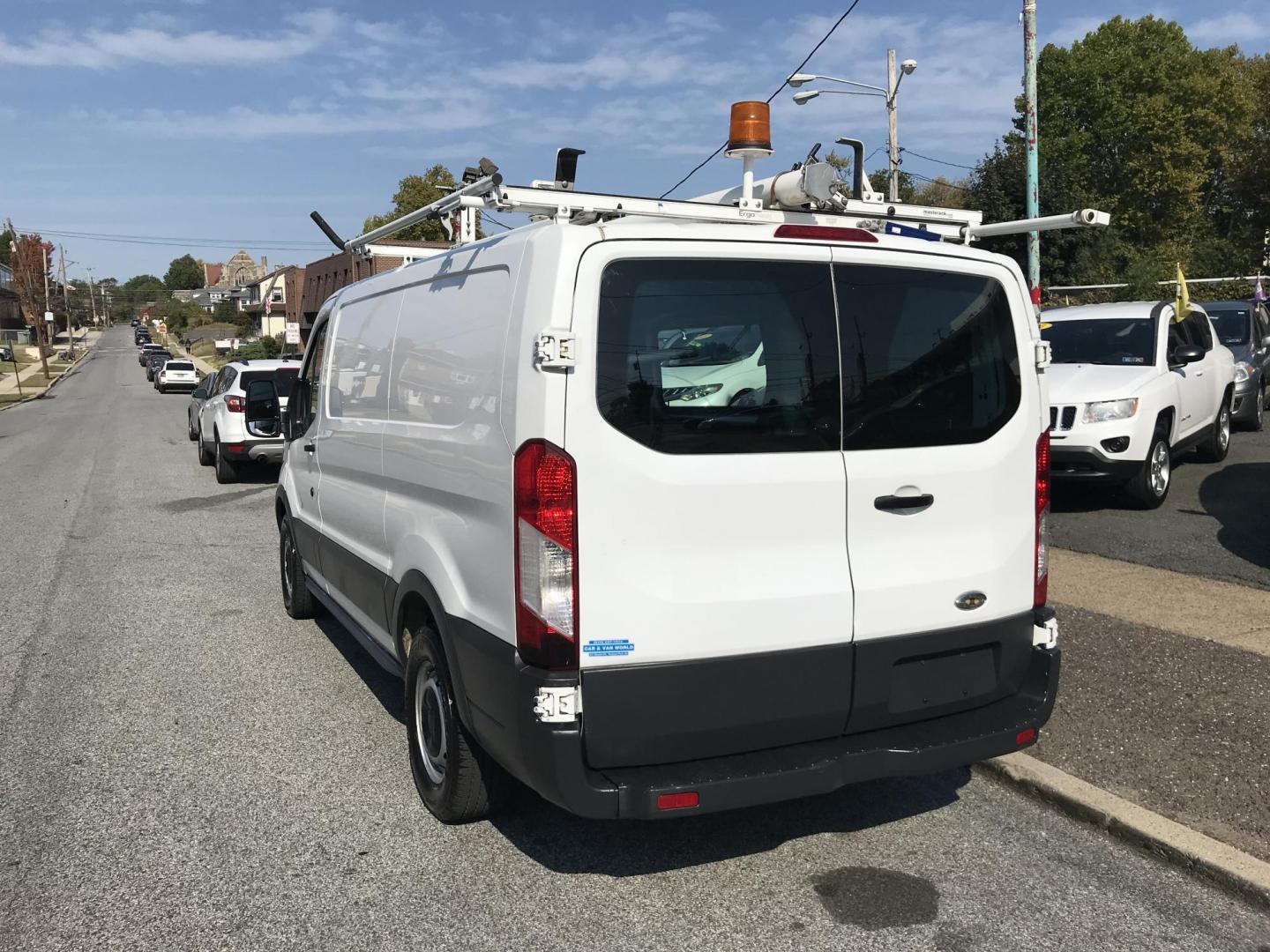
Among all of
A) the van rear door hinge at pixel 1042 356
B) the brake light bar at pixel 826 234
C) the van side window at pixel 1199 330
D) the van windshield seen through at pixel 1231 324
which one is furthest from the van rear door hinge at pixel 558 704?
the van windshield seen through at pixel 1231 324

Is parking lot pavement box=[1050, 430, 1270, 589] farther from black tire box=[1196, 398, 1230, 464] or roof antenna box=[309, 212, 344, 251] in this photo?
roof antenna box=[309, 212, 344, 251]

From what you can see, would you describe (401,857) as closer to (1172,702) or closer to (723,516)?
(723,516)

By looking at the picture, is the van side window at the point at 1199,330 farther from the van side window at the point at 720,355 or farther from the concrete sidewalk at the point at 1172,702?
the van side window at the point at 720,355

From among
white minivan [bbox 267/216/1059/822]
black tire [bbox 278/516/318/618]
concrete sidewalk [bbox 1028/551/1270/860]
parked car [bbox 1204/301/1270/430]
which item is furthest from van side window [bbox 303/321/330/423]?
parked car [bbox 1204/301/1270/430]

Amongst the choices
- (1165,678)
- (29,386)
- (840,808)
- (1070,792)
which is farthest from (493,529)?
(29,386)

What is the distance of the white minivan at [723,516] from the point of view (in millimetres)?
3205

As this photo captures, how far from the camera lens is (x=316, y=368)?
6.39 m

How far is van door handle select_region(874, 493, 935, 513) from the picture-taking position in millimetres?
3555

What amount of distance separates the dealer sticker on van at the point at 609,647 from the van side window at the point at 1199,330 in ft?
33.1

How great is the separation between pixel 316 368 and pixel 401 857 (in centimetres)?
339

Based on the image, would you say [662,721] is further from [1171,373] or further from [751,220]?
[1171,373]

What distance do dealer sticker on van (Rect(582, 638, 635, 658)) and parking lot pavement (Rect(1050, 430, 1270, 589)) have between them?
580 centimetres

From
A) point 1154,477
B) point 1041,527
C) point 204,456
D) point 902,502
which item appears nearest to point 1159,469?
point 1154,477

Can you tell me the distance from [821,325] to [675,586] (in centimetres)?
100
